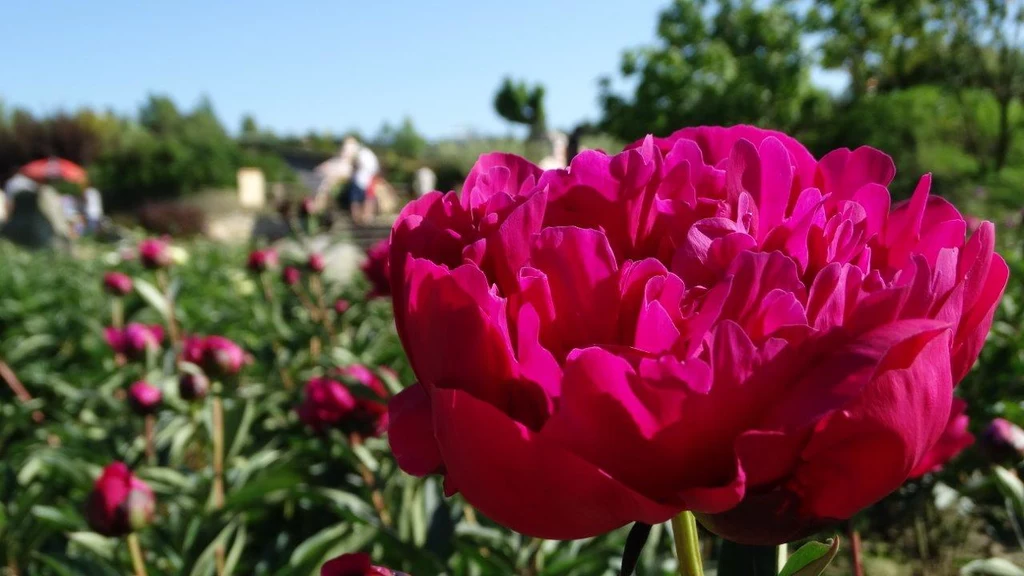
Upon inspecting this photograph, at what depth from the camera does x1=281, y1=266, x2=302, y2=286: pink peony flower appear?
2.71m

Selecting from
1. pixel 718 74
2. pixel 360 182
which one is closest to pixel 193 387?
pixel 360 182

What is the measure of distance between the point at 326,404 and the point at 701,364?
1192 mm

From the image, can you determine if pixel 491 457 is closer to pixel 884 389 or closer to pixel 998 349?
pixel 884 389

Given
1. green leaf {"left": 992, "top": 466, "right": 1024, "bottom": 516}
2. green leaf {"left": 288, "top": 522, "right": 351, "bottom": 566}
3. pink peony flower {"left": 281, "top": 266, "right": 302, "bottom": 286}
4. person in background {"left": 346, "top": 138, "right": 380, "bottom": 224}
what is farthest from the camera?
person in background {"left": 346, "top": 138, "right": 380, "bottom": 224}

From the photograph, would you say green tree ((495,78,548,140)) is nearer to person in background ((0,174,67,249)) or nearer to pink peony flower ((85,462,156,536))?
person in background ((0,174,67,249))

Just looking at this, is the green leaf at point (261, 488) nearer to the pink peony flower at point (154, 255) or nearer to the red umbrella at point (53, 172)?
the pink peony flower at point (154, 255)

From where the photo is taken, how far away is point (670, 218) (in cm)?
40

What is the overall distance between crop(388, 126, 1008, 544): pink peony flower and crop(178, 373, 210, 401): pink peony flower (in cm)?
135

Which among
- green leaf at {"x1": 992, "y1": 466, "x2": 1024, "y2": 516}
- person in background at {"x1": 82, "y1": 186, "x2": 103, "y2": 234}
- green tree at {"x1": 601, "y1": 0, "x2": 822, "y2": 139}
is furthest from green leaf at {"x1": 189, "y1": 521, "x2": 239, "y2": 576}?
green tree at {"x1": 601, "y1": 0, "x2": 822, "y2": 139}

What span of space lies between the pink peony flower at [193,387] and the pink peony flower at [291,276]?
1108 millimetres

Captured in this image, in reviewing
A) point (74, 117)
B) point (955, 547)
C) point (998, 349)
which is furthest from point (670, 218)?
point (74, 117)

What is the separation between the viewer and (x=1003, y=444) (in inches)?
39.6

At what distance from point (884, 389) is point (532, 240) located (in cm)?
16

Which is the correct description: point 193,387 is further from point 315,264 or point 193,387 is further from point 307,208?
point 307,208
